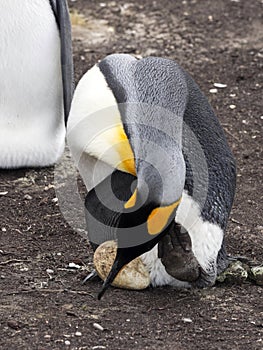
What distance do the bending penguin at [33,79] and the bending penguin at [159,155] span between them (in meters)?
1.00

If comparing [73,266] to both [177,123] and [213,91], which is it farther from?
[213,91]

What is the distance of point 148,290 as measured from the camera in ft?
12.7

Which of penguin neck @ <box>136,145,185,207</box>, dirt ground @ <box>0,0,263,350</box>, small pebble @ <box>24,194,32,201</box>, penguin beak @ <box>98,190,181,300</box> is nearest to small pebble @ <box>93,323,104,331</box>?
dirt ground @ <box>0,0,263,350</box>

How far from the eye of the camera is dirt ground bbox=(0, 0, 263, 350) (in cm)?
345

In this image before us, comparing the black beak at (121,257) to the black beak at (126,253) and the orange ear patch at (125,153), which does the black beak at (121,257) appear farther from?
the orange ear patch at (125,153)

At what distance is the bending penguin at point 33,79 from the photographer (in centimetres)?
500

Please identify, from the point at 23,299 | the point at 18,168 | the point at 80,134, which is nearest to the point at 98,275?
the point at 23,299

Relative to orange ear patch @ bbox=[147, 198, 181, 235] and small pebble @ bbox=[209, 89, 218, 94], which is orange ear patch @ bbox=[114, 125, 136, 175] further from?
small pebble @ bbox=[209, 89, 218, 94]

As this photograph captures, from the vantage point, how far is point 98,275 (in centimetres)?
388

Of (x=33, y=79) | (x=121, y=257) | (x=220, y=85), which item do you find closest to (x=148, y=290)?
(x=121, y=257)

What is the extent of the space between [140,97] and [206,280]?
2.82 ft

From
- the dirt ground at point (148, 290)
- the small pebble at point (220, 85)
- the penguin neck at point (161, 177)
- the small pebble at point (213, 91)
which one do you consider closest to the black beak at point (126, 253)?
the penguin neck at point (161, 177)

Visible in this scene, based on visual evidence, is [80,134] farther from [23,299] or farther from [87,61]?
[87,61]

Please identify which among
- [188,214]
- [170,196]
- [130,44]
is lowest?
[130,44]
